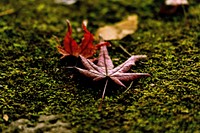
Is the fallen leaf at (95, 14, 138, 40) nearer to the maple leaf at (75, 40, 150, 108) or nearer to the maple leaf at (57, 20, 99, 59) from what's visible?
the maple leaf at (57, 20, 99, 59)

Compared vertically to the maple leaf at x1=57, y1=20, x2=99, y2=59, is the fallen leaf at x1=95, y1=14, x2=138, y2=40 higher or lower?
higher

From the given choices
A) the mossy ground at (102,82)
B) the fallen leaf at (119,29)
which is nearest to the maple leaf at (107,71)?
the mossy ground at (102,82)

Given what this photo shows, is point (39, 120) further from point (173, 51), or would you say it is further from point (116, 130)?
point (173, 51)

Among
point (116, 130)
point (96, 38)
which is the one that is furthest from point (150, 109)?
point (96, 38)

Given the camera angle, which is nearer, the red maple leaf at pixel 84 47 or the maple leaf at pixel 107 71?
the maple leaf at pixel 107 71

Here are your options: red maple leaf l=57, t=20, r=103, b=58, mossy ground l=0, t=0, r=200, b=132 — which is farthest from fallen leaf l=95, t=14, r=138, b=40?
red maple leaf l=57, t=20, r=103, b=58

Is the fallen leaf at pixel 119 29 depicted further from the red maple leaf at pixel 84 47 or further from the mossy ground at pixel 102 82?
the red maple leaf at pixel 84 47
